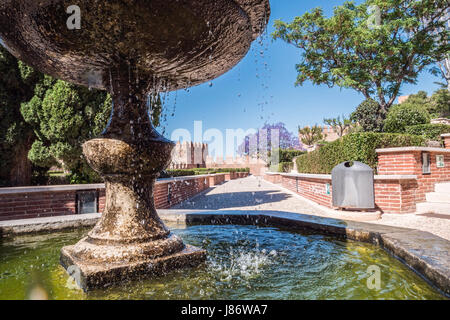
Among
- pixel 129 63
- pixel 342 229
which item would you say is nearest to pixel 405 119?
pixel 342 229

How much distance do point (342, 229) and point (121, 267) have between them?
2.65 metres

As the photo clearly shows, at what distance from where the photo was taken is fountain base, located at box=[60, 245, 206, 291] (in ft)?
6.50

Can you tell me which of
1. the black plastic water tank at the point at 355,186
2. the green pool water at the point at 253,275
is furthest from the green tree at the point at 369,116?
the green pool water at the point at 253,275

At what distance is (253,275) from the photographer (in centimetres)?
225

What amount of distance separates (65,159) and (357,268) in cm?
702

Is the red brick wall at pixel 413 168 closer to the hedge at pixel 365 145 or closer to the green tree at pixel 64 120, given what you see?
the hedge at pixel 365 145

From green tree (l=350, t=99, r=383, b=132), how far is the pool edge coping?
1179cm

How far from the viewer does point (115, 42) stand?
2121 millimetres

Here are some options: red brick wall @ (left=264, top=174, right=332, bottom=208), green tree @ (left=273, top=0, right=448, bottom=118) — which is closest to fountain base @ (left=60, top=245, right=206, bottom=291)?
red brick wall @ (left=264, top=174, right=332, bottom=208)

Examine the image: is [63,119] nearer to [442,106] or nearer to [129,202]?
[129,202]

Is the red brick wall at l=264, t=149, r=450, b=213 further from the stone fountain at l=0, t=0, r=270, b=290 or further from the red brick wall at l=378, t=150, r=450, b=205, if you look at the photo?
the stone fountain at l=0, t=0, r=270, b=290

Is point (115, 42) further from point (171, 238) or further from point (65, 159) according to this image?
point (65, 159)

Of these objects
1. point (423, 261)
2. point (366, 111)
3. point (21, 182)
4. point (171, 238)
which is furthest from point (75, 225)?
point (366, 111)

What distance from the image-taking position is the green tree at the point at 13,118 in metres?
6.83
